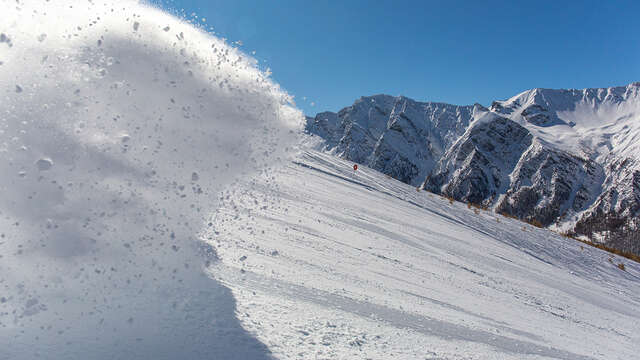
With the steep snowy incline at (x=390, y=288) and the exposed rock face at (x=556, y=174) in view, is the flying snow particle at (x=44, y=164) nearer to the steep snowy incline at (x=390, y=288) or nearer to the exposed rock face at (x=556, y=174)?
the steep snowy incline at (x=390, y=288)

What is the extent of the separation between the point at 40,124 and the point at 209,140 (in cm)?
119

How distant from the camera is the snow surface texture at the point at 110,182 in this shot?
7.02 feet

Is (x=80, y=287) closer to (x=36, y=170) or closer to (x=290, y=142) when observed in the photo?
(x=36, y=170)

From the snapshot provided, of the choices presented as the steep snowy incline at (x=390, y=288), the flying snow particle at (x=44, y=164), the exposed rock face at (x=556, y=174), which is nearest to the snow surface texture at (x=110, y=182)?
the flying snow particle at (x=44, y=164)

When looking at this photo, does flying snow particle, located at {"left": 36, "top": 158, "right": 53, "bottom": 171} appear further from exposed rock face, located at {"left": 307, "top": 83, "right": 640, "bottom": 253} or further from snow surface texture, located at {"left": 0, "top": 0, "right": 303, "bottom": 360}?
exposed rock face, located at {"left": 307, "top": 83, "right": 640, "bottom": 253}

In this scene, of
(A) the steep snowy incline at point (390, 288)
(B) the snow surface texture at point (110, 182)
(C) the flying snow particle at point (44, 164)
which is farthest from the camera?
(A) the steep snowy incline at point (390, 288)

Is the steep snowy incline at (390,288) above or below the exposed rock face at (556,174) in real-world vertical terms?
below

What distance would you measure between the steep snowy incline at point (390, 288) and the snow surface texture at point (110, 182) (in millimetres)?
398

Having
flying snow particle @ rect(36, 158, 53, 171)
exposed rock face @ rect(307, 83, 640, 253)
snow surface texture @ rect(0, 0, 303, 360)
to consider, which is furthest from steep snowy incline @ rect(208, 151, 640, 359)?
exposed rock face @ rect(307, 83, 640, 253)

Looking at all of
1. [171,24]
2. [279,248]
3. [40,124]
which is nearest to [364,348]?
[279,248]

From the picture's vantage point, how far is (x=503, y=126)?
18612cm

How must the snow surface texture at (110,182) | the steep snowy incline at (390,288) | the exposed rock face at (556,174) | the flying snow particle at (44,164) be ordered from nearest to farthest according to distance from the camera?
the snow surface texture at (110,182) < the flying snow particle at (44,164) < the steep snowy incline at (390,288) < the exposed rock face at (556,174)

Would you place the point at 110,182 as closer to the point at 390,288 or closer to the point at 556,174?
the point at 390,288

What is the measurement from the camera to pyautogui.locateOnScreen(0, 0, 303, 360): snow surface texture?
7.02ft
